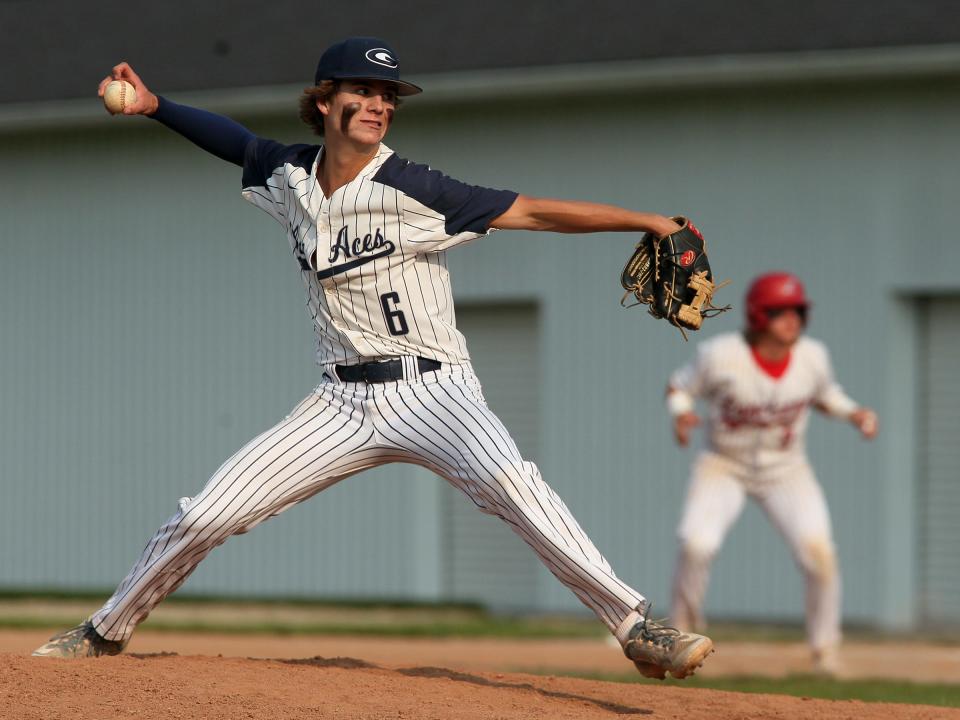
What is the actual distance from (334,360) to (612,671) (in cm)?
411

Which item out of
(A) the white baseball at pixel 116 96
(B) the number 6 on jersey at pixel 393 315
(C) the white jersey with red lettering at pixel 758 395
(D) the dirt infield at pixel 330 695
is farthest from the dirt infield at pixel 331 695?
(C) the white jersey with red lettering at pixel 758 395

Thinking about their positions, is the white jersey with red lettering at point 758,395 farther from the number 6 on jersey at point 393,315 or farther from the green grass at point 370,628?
the number 6 on jersey at point 393,315

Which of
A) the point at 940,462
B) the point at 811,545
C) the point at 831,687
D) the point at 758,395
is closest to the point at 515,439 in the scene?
the point at 940,462

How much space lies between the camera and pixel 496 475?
5.53 metres

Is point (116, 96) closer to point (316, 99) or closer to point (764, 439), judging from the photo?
point (316, 99)

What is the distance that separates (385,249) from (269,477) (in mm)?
949

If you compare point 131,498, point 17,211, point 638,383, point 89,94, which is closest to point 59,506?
point 131,498

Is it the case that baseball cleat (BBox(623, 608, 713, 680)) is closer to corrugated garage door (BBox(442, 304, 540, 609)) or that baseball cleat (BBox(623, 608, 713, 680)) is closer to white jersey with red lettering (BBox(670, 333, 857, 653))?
white jersey with red lettering (BBox(670, 333, 857, 653))

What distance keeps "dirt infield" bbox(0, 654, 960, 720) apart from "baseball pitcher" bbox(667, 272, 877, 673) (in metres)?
3.21

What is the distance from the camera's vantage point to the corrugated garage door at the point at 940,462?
12125 millimetres

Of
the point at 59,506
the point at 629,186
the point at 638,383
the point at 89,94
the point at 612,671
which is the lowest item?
the point at 612,671

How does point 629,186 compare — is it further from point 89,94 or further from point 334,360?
point 334,360

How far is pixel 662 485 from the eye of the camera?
42.1 ft

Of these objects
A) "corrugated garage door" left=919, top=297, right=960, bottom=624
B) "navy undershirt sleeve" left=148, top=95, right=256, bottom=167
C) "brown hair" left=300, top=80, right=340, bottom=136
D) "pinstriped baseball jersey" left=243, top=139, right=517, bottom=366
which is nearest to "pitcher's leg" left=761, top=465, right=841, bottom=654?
"corrugated garage door" left=919, top=297, right=960, bottom=624
